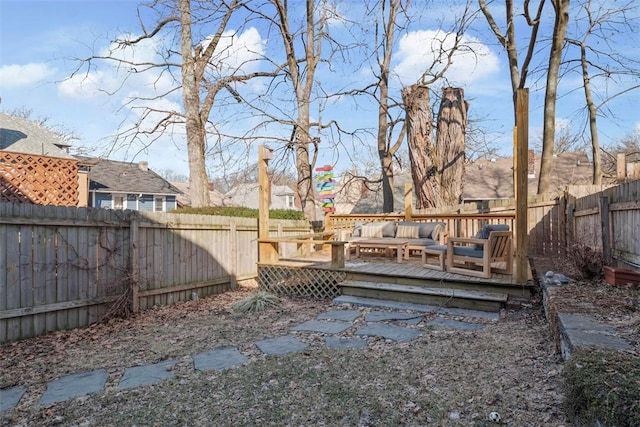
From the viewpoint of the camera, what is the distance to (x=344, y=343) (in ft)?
12.9

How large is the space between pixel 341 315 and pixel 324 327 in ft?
2.02

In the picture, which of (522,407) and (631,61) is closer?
(522,407)

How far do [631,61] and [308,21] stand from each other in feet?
33.6

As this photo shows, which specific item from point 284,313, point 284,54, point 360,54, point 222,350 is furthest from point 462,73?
point 222,350

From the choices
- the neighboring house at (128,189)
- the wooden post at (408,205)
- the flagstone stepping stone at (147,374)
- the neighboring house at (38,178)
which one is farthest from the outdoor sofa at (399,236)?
the neighboring house at (128,189)

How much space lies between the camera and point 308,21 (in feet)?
40.1

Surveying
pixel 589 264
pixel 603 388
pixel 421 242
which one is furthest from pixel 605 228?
pixel 603 388

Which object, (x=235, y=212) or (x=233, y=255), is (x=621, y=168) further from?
(x=235, y=212)

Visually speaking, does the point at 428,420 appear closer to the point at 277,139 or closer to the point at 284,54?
the point at 277,139

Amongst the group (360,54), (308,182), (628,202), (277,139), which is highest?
(360,54)

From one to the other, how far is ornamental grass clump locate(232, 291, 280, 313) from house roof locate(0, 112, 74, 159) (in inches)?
388

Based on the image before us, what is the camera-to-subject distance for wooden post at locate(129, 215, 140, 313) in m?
5.45

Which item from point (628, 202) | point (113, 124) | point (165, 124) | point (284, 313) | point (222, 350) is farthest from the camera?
point (165, 124)

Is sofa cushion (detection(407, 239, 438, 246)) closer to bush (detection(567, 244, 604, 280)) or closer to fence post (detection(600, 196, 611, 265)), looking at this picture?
bush (detection(567, 244, 604, 280))
